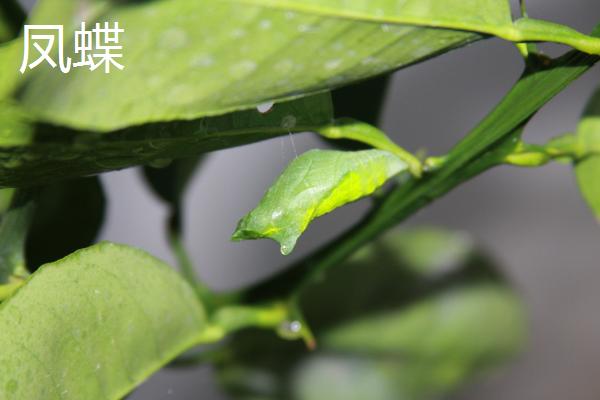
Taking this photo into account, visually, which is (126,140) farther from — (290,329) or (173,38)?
(290,329)

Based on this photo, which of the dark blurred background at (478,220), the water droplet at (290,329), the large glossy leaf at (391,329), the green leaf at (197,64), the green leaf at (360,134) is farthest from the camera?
the dark blurred background at (478,220)

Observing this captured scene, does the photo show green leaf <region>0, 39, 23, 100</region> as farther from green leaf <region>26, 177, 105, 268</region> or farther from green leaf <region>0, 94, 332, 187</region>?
green leaf <region>26, 177, 105, 268</region>

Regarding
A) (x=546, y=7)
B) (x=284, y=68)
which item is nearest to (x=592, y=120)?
(x=284, y=68)

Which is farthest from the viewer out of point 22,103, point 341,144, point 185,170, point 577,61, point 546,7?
point 546,7

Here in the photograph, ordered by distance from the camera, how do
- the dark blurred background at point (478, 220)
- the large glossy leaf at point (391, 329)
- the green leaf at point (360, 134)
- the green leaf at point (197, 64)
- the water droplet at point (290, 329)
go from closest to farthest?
the green leaf at point (197, 64) → the green leaf at point (360, 134) → the water droplet at point (290, 329) → the large glossy leaf at point (391, 329) → the dark blurred background at point (478, 220)

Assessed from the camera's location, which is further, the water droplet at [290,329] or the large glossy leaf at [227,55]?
the water droplet at [290,329]

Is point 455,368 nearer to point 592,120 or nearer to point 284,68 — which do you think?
point 592,120

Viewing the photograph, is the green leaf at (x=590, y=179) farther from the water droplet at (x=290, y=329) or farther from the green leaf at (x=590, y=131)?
the water droplet at (x=290, y=329)
